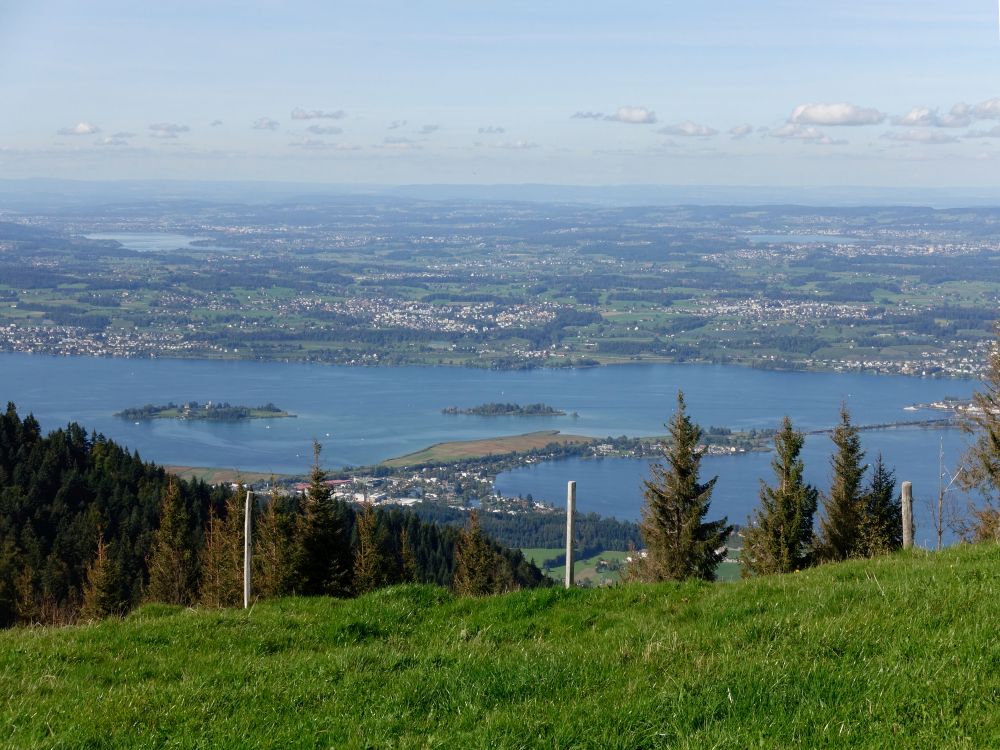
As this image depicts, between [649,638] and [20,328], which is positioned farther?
[20,328]

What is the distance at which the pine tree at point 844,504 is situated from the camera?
2127 cm

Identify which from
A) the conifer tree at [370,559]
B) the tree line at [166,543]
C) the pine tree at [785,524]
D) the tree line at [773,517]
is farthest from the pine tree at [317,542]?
the pine tree at [785,524]

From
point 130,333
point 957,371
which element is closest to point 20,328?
point 130,333

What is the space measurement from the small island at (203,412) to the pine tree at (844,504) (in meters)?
56.9

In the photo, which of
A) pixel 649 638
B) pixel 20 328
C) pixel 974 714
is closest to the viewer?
pixel 974 714

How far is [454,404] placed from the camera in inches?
3179

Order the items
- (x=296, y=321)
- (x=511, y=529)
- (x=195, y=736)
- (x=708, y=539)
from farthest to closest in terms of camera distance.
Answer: (x=296, y=321) → (x=511, y=529) → (x=708, y=539) → (x=195, y=736)

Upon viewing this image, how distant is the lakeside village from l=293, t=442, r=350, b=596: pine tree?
26.2m

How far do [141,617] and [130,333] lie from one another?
111 metres

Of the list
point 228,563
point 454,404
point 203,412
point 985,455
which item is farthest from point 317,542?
point 454,404

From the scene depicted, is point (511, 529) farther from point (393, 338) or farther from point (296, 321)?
point (296, 321)

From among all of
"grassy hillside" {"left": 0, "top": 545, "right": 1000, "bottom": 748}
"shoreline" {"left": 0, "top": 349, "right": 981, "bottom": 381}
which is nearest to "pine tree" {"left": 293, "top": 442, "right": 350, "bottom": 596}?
"grassy hillside" {"left": 0, "top": 545, "right": 1000, "bottom": 748}

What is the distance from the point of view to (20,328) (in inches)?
4358

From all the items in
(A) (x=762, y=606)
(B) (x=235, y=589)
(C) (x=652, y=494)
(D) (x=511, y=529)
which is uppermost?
(A) (x=762, y=606)
